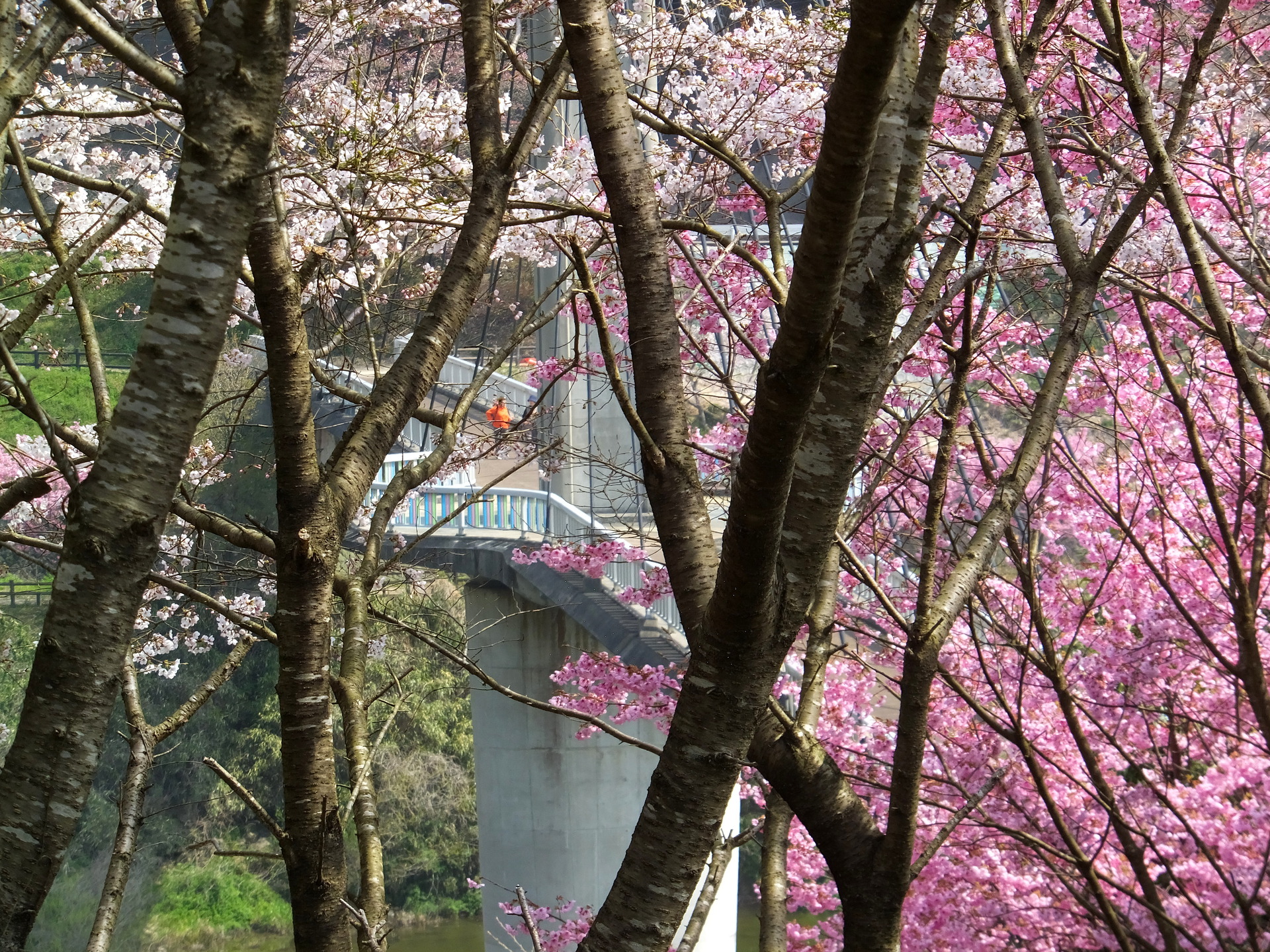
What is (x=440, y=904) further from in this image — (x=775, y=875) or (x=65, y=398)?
(x=775, y=875)

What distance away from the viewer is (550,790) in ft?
32.8

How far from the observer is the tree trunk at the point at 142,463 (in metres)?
1.08

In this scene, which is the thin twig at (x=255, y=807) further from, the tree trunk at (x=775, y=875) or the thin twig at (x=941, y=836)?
the tree trunk at (x=775, y=875)

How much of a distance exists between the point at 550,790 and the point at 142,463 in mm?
9355

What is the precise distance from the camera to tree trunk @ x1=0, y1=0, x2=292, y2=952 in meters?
1.08

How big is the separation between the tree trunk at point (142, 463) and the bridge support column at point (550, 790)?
860 centimetres

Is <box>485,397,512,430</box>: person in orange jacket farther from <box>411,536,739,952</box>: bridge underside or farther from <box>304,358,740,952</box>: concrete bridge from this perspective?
<box>411,536,739,952</box>: bridge underside

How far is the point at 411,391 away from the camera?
203 cm

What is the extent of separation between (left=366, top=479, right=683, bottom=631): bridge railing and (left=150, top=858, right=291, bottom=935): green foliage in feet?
21.3

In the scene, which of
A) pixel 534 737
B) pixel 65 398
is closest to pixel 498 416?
pixel 534 737

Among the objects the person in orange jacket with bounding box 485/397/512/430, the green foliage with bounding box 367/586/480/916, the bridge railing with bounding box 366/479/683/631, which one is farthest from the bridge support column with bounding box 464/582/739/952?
the green foliage with bounding box 367/586/480/916

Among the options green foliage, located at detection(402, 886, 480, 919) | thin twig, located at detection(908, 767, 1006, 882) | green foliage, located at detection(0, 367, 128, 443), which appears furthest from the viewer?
green foliage, located at detection(0, 367, 128, 443)

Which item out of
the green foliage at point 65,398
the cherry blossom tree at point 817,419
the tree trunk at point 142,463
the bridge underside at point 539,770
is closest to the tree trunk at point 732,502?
the cherry blossom tree at point 817,419

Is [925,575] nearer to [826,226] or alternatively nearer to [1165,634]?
[826,226]
